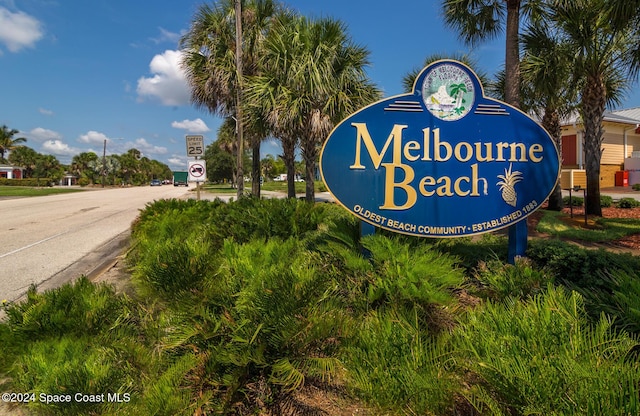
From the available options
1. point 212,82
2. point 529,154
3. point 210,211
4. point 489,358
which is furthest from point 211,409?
point 212,82

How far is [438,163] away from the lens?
4324 millimetres

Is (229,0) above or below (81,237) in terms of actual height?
above

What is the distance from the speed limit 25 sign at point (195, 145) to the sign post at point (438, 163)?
693 centimetres

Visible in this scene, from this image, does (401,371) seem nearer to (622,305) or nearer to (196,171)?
(622,305)

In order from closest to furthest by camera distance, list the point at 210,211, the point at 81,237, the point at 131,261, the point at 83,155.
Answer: the point at 131,261 < the point at 210,211 < the point at 81,237 < the point at 83,155

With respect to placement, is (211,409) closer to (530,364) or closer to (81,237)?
(530,364)

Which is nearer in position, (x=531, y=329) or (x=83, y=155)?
(x=531, y=329)

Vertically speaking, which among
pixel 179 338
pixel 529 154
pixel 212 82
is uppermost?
pixel 212 82

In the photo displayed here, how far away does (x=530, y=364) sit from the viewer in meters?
1.50

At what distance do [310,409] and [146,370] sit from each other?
3.22 feet

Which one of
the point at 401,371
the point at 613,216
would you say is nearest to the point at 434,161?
the point at 401,371

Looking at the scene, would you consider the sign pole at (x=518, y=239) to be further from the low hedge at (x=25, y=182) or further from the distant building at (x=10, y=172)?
the distant building at (x=10, y=172)

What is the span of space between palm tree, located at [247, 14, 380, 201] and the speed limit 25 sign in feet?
6.84

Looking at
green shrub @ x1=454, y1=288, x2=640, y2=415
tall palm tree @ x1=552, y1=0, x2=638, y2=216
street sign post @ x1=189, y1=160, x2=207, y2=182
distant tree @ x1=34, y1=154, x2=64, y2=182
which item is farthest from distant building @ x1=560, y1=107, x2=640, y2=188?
distant tree @ x1=34, y1=154, x2=64, y2=182
